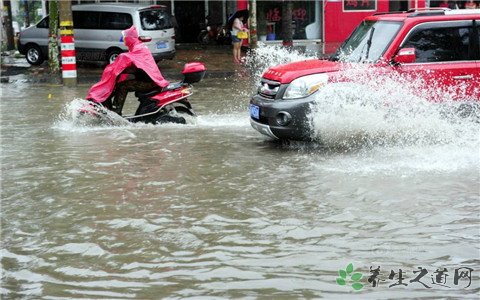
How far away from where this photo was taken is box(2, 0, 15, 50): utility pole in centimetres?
2938

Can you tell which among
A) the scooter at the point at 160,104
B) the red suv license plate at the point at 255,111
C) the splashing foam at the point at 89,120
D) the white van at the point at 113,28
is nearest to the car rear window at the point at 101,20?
the white van at the point at 113,28

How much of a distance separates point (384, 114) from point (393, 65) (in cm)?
66

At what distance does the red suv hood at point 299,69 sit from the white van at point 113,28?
43.5ft

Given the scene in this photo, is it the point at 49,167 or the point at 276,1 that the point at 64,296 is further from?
the point at 276,1

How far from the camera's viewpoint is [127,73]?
38.2 ft

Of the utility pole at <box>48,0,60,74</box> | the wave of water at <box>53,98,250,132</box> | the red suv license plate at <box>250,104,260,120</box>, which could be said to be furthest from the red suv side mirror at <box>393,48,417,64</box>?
the utility pole at <box>48,0,60,74</box>

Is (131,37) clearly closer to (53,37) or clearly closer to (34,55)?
(53,37)

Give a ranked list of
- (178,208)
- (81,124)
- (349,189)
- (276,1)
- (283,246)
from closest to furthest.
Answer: (283,246) → (178,208) → (349,189) → (81,124) → (276,1)

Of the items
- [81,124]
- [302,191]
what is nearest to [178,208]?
[302,191]

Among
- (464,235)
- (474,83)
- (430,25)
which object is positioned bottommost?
(464,235)

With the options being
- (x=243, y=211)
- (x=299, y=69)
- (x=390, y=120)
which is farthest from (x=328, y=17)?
(x=243, y=211)

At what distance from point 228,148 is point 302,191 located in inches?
104

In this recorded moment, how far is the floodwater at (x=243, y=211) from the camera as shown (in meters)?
5.14

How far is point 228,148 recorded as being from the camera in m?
10.0
